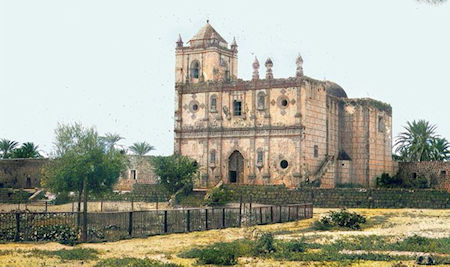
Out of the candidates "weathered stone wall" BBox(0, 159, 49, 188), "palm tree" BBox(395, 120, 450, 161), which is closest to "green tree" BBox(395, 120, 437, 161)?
"palm tree" BBox(395, 120, 450, 161)

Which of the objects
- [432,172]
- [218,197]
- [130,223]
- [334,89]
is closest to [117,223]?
[130,223]

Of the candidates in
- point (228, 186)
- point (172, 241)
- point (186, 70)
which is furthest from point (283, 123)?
point (172, 241)

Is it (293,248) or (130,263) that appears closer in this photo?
(130,263)

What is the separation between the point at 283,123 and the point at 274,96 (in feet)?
6.81

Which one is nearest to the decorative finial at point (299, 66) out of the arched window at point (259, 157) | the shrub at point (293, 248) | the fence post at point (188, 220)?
the arched window at point (259, 157)

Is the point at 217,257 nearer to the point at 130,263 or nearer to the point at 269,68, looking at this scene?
the point at 130,263

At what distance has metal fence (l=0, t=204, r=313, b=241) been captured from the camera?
2702cm

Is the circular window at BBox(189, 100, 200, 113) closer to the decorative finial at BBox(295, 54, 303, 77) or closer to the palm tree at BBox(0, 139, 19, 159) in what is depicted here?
the decorative finial at BBox(295, 54, 303, 77)

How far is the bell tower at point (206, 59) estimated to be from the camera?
55938 millimetres

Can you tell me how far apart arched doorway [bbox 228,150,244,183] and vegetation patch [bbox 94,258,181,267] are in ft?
104

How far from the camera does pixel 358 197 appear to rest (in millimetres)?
44125

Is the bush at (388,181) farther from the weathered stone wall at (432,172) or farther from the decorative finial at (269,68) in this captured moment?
the decorative finial at (269,68)

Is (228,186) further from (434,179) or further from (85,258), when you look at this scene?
(85,258)

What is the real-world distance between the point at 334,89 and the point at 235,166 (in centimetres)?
1130
